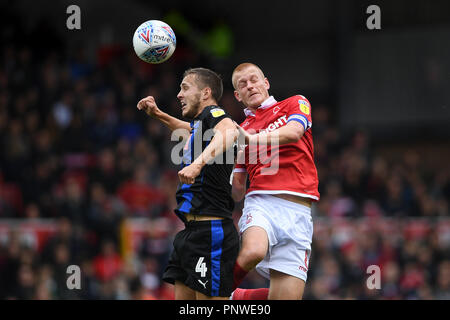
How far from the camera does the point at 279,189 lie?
6.49 m

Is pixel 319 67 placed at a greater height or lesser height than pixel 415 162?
greater

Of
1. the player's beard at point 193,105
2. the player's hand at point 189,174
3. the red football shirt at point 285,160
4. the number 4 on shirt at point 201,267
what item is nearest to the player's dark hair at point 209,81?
the player's beard at point 193,105

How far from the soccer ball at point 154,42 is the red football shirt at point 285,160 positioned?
115 cm

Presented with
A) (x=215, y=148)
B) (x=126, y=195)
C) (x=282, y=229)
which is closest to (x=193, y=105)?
(x=215, y=148)

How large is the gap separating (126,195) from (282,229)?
26.2ft

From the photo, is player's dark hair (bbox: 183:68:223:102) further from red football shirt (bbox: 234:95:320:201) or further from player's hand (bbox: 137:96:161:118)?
red football shirt (bbox: 234:95:320:201)

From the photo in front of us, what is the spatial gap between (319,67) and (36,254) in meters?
11.1

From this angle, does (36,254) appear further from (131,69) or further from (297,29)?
(297,29)

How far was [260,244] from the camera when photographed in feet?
19.9

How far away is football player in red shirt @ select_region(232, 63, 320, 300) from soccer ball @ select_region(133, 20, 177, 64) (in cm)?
73

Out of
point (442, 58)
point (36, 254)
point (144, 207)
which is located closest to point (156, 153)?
point (144, 207)

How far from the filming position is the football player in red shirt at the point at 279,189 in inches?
251

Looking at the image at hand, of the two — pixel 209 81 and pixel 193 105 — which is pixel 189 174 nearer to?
pixel 193 105

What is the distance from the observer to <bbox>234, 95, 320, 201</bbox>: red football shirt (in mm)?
6516
